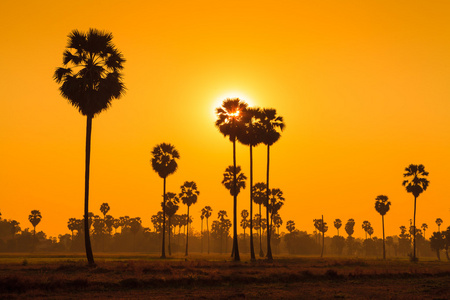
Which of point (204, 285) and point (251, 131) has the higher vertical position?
point (251, 131)

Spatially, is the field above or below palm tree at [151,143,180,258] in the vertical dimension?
below

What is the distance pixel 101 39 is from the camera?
45.5m

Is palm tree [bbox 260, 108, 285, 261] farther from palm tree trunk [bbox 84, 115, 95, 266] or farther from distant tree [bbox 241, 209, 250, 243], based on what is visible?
distant tree [bbox 241, 209, 250, 243]

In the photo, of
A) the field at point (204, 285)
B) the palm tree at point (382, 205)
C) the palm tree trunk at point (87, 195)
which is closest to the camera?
the field at point (204, 285)

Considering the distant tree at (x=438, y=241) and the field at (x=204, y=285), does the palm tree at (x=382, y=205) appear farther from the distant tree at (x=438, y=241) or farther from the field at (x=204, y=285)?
the field at (x=204, y=285)

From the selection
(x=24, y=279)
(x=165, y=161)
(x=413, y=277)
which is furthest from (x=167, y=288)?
(x=165, y=161)

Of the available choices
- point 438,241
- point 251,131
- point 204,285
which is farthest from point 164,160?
point 438,241

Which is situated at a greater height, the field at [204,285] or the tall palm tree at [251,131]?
the tall palm tree at [251,131]

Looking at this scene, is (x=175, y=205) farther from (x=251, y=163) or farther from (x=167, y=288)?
(x=167, y=288)

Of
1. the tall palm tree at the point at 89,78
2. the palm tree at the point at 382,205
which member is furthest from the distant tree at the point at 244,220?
the tall palm tree at the point at 89,78

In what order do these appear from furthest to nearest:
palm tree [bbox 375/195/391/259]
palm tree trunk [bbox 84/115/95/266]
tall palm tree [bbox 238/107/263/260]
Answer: palm tree [bbox 375/195/391/259]
tall palm tree [bbox 238/107/263/260]
palm tree trunk [bbox 84/115/95/266]

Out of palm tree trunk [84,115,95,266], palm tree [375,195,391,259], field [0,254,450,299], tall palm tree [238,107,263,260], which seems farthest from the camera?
palm tree [375,195,391,259]

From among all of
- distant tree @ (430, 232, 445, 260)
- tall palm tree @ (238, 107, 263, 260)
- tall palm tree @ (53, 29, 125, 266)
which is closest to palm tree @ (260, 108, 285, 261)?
tall palm tree @ (238, 107, 263, 260)

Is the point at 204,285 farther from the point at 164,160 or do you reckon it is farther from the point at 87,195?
the point at 164,160
